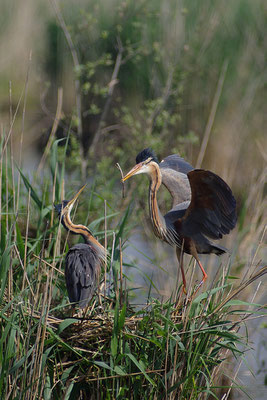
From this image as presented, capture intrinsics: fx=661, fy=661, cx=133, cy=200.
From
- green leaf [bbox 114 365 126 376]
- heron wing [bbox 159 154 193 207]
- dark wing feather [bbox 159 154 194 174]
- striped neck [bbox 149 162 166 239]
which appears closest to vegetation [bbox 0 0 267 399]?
green leaf [bbox 114 365 126 376]

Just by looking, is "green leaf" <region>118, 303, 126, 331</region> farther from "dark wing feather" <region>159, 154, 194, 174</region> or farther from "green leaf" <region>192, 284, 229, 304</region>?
"dark wing feather" <region>159, 154, 194, 174</region>

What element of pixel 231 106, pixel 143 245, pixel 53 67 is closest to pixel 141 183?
pixel 143 245

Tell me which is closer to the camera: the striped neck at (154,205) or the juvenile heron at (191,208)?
the juvenile heron at (191,208)

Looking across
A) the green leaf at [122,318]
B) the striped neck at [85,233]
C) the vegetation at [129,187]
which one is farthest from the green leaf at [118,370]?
the striped neck at [85,233]

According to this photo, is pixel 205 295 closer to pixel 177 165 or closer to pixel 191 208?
pixel 191 208

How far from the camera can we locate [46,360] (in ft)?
9.85

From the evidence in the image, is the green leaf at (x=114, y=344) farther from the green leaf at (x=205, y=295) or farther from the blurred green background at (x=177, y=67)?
the blurred green background at (x=177, y=67)

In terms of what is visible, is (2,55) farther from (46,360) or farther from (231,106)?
(46,360)

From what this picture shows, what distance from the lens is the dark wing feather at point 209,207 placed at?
10.8 ft

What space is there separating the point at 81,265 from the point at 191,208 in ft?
2.16

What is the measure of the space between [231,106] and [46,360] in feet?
16.9

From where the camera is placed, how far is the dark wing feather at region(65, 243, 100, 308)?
3.34 metres

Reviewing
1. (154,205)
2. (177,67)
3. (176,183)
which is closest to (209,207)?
(154,205)

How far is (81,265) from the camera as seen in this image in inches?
135
